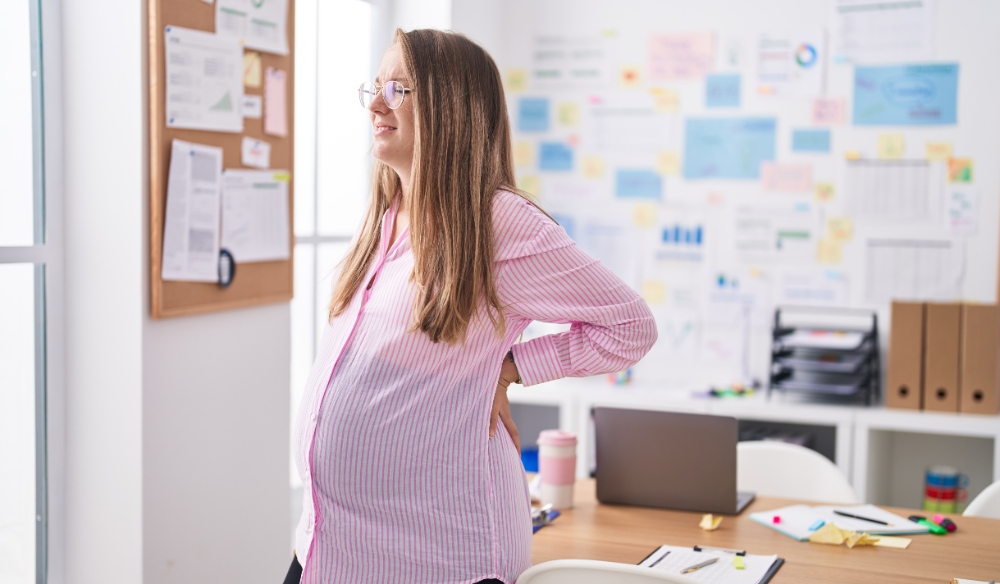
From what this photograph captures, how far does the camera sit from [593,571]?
4.77 ft

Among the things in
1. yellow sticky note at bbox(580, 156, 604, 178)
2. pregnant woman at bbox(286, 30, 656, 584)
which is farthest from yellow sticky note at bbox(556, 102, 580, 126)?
pregnant woman at bbox(286, 30, 656, 584)

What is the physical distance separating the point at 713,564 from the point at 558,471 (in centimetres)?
44

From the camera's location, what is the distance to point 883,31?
3.47m

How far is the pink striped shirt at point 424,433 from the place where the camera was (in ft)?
4.59

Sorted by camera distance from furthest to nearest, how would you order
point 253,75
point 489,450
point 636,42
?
point 636,42, point 253,75, point 489,450

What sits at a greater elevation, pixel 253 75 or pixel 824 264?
pixel 253 75

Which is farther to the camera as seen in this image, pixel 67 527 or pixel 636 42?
pixel 636 42

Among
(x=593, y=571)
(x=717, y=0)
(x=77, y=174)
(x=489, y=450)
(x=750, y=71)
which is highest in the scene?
(x=717, y=0)

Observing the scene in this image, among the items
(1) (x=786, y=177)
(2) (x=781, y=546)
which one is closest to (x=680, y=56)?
(1) (x=786, y=177)

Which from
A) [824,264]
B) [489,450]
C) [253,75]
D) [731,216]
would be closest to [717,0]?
[731,216]

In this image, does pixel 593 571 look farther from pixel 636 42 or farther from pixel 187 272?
pixel 636 42

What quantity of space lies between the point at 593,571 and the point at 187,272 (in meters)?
1.12

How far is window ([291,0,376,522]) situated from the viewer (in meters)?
2.94

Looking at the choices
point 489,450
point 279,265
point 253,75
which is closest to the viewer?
point 489,450
